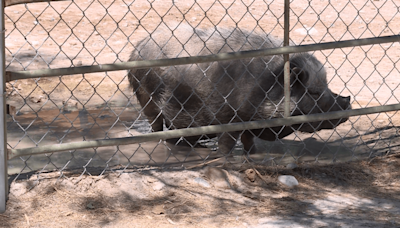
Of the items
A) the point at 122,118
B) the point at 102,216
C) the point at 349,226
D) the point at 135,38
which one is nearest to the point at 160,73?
the point at 122,118

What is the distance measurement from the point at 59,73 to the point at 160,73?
2274 mm

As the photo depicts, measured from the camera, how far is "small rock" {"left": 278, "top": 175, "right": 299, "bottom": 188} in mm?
3799

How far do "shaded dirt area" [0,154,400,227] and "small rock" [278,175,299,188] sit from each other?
0.14 ft

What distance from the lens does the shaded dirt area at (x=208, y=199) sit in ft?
10.4

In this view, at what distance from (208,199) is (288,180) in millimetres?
680

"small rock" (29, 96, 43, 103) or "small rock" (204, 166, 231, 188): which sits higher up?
"small rock" (204, 166, 231, 188)

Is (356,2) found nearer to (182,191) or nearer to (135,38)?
(135,38)

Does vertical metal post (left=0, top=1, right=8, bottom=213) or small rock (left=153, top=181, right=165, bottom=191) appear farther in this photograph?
small rock (left=153, top=181, right=165, bottom=191)

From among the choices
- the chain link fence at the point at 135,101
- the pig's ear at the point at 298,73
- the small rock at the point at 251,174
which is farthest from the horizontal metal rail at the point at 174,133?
the pig's ear at the point at 298,73

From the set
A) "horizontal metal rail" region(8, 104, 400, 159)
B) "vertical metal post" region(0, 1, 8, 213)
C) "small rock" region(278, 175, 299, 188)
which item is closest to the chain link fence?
"vertical metal post" region(0, 1, 8, 213)

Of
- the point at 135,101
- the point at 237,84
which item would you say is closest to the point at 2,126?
the point at 237,84

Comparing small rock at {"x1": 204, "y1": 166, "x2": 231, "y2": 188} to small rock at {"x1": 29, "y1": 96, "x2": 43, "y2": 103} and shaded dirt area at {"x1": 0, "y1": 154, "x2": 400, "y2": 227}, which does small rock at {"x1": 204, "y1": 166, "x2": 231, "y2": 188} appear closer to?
shaded dirt area at {"x1": 0, "y1": 154, "x2": 400, "y2": 227}

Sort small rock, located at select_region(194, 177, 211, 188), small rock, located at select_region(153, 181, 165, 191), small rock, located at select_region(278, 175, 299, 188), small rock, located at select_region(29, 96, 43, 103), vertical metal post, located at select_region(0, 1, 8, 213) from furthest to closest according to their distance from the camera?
small rock, located at select_region(29, 96, 43, 103), small rock, located at select_region(278, 175, 299, 188), small rock, located at select_region(194, 177, 211, 188), small rock, located at select_region(153, 181, 165, 191), vertical metal post, located at select_region(0, 1, 8, 213)

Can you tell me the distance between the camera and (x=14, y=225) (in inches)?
120
